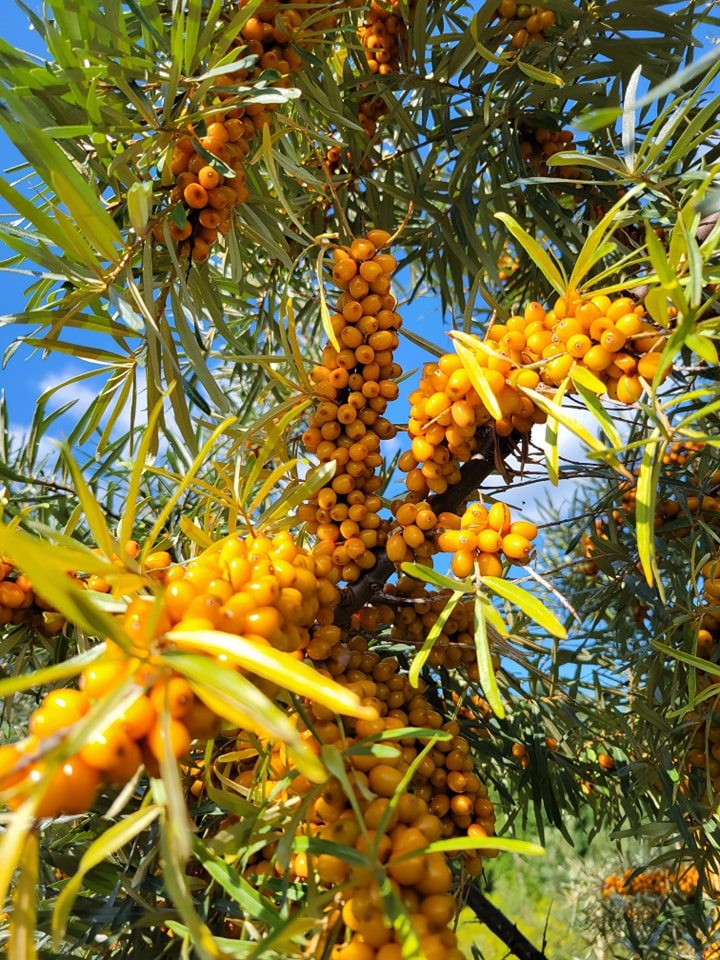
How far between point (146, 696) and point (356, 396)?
0.37m

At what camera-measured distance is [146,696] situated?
1.07 ft

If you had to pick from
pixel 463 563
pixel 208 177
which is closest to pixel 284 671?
pixel 463 563

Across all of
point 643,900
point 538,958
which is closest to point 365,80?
point 538,958

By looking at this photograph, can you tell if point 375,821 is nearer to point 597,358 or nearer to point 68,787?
point 68,787

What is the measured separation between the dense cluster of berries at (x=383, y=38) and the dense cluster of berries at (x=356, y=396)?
0.51 metres

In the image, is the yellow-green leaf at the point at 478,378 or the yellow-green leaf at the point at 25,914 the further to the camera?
the yellow-green leaf at the point at 478,378

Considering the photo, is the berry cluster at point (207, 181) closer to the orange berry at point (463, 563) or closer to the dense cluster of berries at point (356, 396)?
the dense cluster of berries at point (356, 396)

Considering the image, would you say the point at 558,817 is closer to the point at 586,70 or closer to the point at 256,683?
the point at 256,683

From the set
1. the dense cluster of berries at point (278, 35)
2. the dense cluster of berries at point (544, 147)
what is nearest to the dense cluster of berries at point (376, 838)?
the dense cluster of berries at point (278, 35)

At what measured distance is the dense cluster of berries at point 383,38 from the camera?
99cm

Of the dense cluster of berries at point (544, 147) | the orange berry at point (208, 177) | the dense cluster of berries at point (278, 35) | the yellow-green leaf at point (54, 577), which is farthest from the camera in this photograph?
the dense cluster of berries at point (544, 147)

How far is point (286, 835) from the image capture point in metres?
0.37

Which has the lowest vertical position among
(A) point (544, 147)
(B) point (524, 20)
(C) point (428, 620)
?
(C) point (428, 620)

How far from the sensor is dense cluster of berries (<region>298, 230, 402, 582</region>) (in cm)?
62
